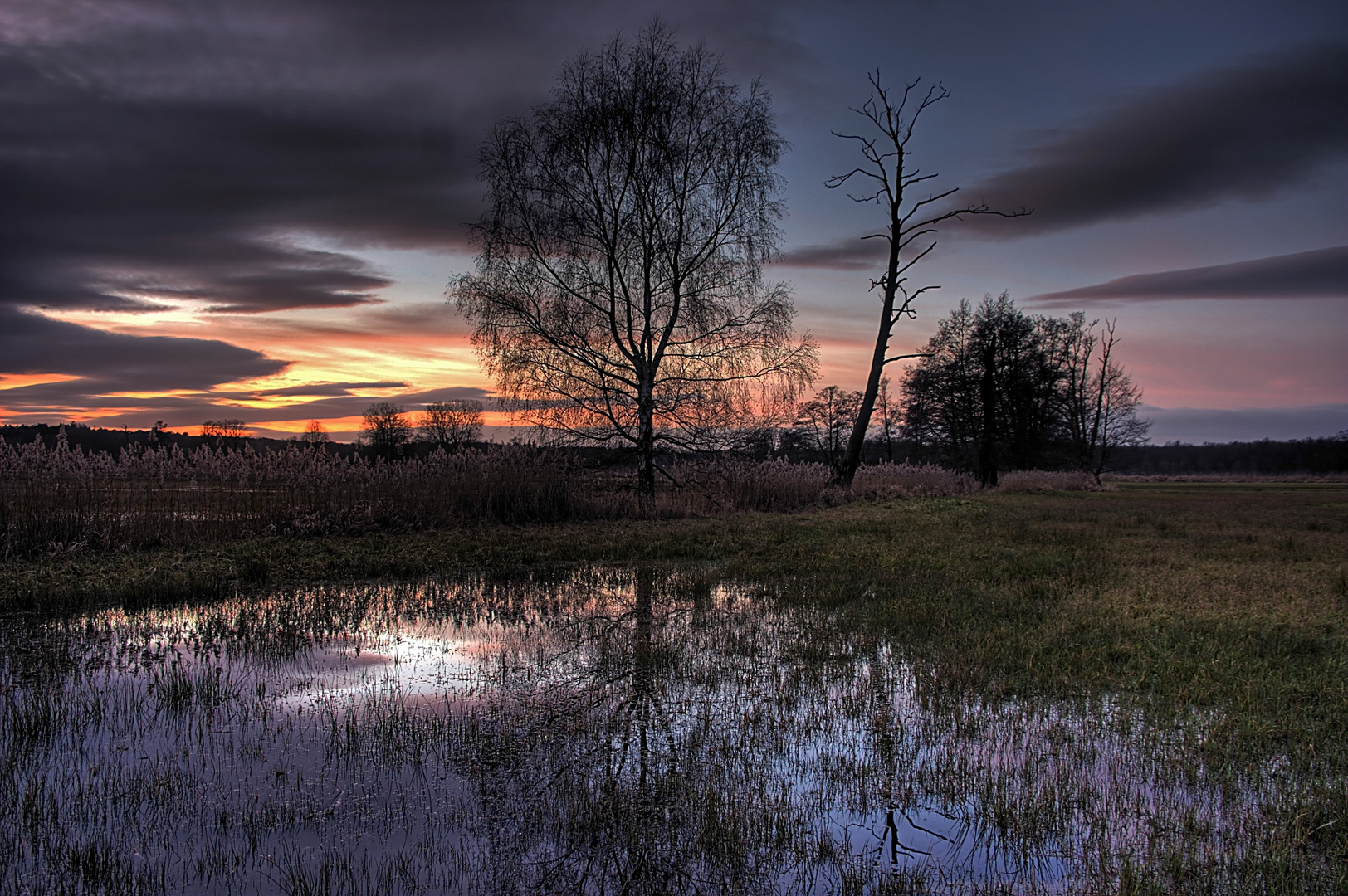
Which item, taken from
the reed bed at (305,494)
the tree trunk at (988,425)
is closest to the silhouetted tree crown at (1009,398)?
the tree trunk at (988,425)

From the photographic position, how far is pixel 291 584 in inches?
349

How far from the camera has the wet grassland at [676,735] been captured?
113 inches

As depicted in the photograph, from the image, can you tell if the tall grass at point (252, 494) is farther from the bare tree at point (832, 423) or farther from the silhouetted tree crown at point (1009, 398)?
the silhouetted tree crown at point (1009, 398)

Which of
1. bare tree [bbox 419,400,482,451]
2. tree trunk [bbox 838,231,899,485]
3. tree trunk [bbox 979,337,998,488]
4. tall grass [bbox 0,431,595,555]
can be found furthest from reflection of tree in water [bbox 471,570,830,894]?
bare tree [bbox 419,400,482,451]

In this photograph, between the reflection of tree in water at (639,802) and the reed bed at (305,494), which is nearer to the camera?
the reflection of tree in water at (639,802)

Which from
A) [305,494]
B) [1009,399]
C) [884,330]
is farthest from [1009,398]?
[305,494]

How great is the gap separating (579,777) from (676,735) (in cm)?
75

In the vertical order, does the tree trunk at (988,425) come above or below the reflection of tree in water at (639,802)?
above

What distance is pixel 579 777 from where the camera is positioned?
3.60m

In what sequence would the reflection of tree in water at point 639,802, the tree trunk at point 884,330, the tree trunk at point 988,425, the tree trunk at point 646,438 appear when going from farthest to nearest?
the tree trunk at point 988,425, the tree trunk at point 884,330, the tree trunk at point 646,438, the reflection of tree in water at point 639,802

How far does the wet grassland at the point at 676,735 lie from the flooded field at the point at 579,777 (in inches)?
0.8

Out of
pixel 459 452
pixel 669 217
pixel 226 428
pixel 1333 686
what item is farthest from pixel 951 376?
pixel 226 428

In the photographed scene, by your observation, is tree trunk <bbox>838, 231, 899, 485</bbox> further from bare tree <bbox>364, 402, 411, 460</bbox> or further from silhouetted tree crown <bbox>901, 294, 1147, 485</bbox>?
bare tree <bbox>364, 402, 411, 460</bbox>

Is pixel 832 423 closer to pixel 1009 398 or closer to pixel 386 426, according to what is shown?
pixel 1009 398
